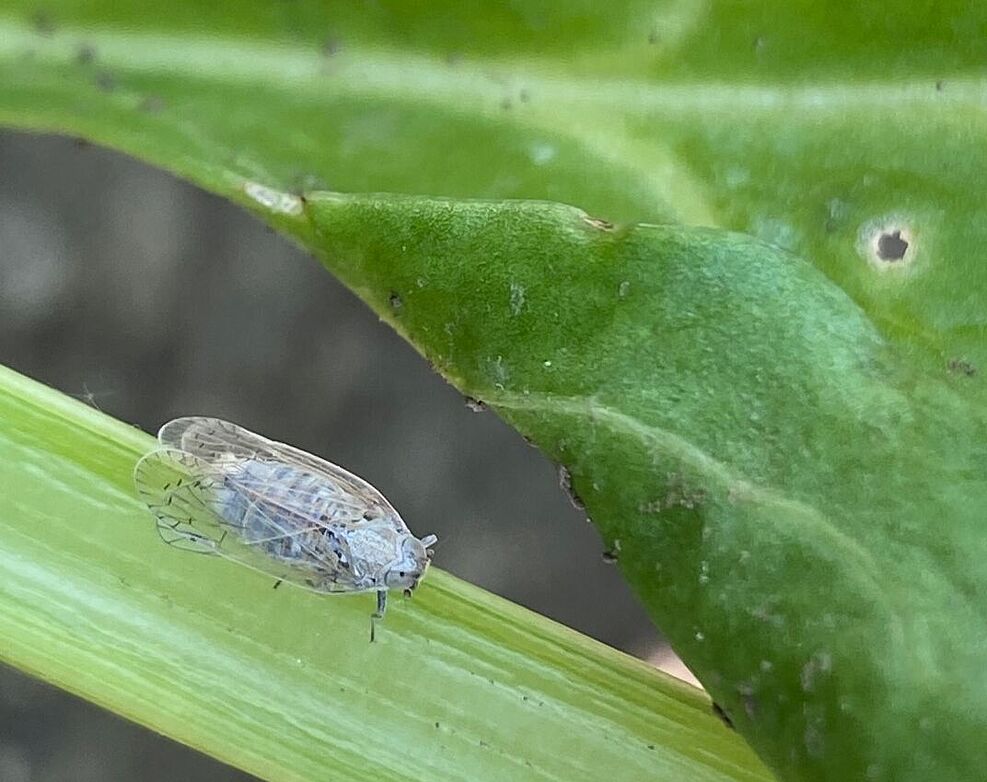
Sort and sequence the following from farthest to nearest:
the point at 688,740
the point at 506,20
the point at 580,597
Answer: the point at 580,597 < the point at 506,20 < the point at 688,740

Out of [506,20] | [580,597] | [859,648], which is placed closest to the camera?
[859,648]

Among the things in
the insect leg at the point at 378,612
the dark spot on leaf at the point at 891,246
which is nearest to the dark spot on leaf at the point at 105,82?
the insect leg at the point at 378,612

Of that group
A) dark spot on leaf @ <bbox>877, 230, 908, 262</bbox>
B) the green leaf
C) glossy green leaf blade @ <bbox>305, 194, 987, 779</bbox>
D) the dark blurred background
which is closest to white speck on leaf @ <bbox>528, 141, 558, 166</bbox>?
the green leaf

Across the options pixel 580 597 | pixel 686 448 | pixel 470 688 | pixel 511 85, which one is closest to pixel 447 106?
pixel 511 85

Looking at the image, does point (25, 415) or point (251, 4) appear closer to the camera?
point (25, 415)

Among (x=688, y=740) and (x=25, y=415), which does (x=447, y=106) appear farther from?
(x=688, y=740)

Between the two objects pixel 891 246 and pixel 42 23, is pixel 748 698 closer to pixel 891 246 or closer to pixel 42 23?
pixel 891 246

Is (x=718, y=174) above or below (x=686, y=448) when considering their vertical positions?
above
